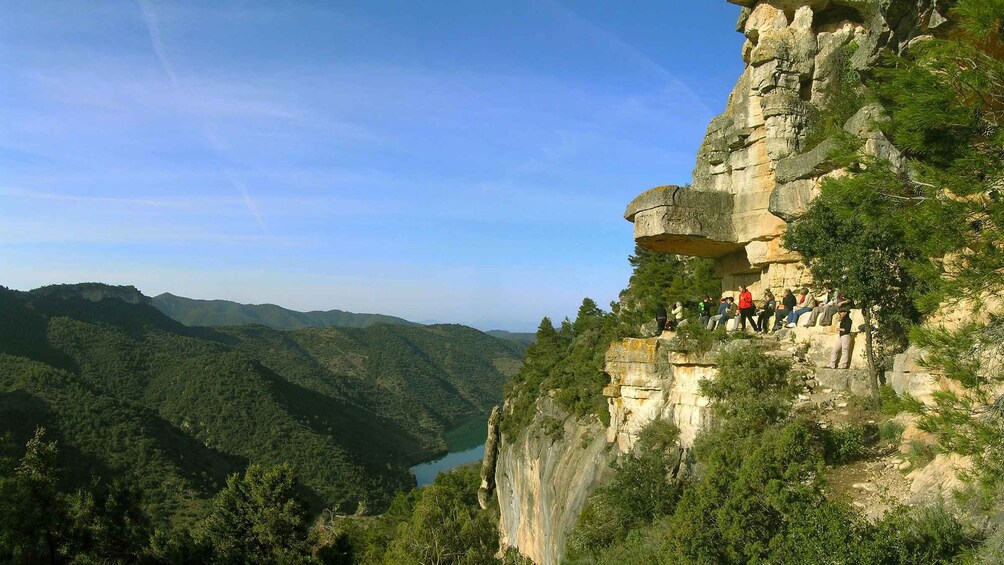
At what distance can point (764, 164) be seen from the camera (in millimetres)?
13711

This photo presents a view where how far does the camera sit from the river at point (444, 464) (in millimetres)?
74875

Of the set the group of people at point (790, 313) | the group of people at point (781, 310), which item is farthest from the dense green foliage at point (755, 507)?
the group of people at point (781, 310)

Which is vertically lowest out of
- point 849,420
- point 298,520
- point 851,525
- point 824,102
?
point 298,520

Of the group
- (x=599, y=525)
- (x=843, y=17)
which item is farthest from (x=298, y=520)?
(x=843, y=17)

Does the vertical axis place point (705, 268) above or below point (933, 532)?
above

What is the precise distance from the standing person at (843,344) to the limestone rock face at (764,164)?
2691 mm

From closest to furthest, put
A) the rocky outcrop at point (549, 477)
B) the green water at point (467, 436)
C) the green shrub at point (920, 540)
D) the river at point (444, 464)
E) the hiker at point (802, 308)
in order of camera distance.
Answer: the green shrub at point (920, 540), the hiker at point (802, 308), the rocky outcrop at point (549, 477), the river at point (444, 464), the green water at point (467, 436)

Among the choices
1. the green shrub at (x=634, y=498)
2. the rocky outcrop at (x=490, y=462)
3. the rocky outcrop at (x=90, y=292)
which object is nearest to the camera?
the green shrub at (x=634, y=498)

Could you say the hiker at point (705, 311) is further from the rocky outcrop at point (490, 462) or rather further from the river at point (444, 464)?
the river at point (444, 464)

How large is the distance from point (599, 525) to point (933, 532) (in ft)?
21.6

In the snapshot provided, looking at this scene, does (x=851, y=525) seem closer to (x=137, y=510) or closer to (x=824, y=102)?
(x=824, y=102)

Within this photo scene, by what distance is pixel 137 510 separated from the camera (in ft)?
54.2

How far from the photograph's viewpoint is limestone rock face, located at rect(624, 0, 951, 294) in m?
13.4

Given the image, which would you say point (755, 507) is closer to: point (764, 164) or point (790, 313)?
point (790, 313)
